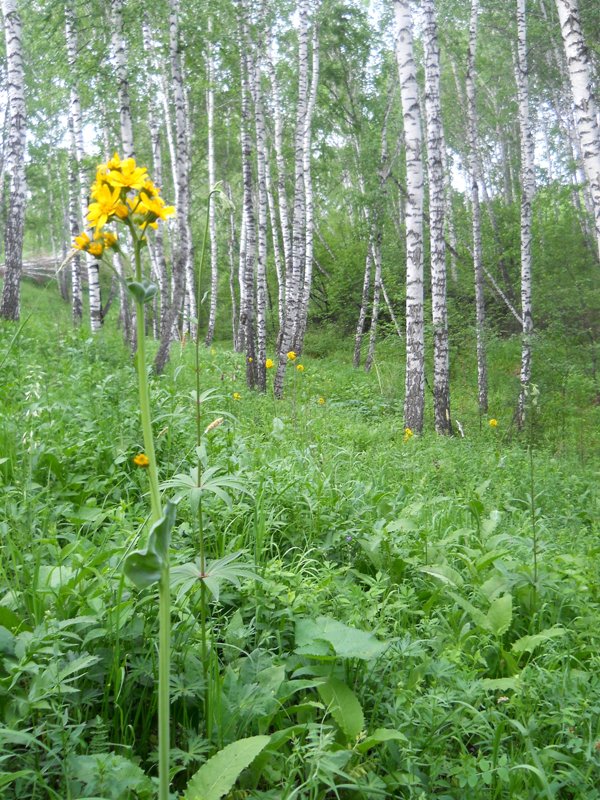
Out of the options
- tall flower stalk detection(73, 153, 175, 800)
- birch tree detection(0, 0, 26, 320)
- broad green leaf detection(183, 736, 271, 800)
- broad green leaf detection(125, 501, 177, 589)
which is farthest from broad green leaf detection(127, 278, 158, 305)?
birch tree detection(0, 0, 26, 320)

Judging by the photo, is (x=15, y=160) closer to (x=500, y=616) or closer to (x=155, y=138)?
(x=155, y=138)

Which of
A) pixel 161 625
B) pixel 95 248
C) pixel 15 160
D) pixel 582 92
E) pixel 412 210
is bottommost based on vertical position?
pixel 161 625

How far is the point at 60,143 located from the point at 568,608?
27.4m

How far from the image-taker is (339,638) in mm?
1895

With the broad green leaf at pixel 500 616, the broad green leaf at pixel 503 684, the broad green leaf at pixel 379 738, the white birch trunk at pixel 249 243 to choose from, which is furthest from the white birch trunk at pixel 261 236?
the broad green leaf at pixel 379 738

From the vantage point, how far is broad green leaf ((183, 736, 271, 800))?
1365 mm

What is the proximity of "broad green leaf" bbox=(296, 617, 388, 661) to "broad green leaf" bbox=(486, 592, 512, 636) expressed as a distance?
0.55 meters

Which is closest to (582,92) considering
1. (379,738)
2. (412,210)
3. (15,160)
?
(412,210)

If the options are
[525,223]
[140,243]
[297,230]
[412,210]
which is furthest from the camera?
[525,223]

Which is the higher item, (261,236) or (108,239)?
(261,236)

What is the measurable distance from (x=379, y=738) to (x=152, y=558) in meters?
0.96

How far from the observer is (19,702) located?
146 centimetres

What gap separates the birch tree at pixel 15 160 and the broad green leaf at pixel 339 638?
7.93m

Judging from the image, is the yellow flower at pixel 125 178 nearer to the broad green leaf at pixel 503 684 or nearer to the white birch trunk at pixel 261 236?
the broad green leaf at pixel 503 684
